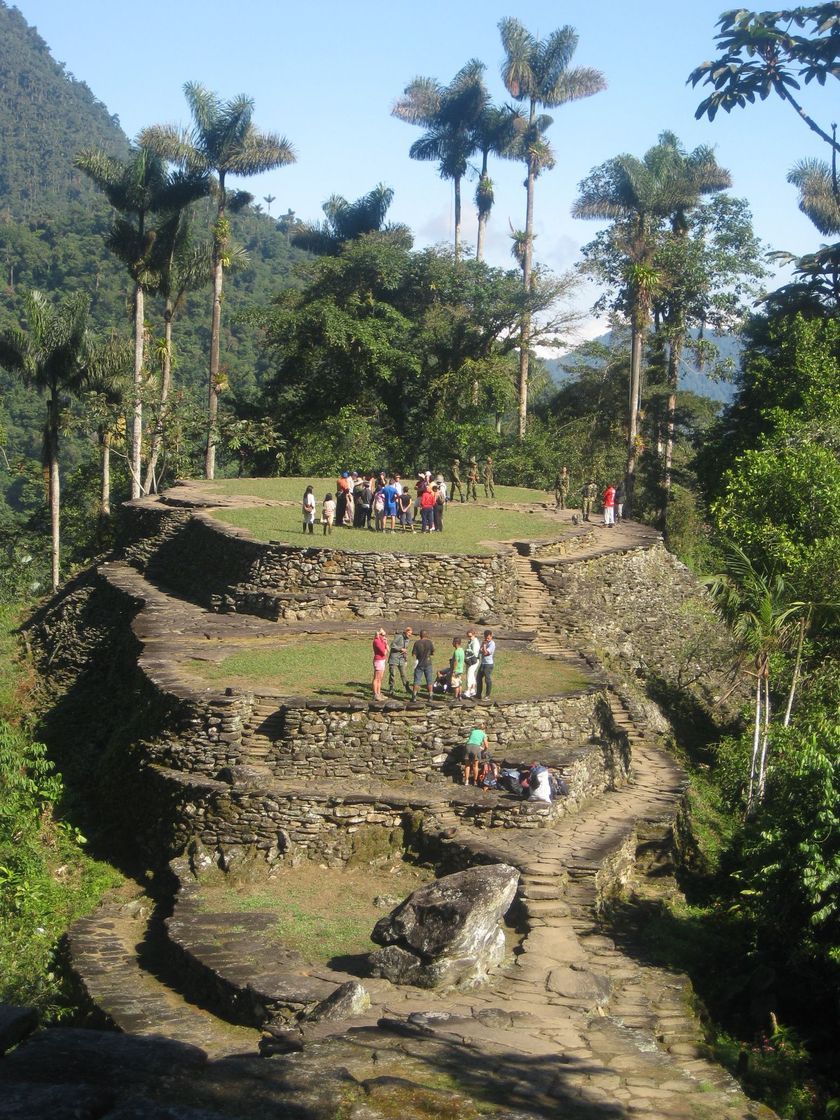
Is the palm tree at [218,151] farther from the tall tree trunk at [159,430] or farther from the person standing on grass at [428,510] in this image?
the person standing on grass at [428,510]

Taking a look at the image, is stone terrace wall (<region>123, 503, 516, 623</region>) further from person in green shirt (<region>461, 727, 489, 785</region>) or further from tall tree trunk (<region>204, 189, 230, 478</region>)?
tall tree trunk (<region>204, 189, 230, 478</region>)

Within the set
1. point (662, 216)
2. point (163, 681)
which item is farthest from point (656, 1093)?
point (662, 216)

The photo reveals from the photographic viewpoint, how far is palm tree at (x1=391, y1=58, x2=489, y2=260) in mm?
46594

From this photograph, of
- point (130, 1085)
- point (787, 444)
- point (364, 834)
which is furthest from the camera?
point (787, 444)

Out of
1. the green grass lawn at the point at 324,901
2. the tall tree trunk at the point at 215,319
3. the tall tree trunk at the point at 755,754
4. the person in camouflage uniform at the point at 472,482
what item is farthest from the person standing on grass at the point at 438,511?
the tall tree trunk at the point at 215,319

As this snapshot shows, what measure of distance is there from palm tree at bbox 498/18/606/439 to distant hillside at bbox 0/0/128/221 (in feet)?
228

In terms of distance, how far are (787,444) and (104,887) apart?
15.7 metres

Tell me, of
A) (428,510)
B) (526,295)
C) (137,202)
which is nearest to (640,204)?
(526,295)

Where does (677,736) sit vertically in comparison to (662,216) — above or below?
below

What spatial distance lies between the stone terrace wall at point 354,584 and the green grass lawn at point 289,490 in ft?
21.8

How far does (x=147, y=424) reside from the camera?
1474 inches

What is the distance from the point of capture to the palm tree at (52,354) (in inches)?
1258

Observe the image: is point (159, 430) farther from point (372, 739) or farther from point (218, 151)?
point (372, 739)

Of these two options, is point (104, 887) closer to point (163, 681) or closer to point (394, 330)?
point (163, 681)
